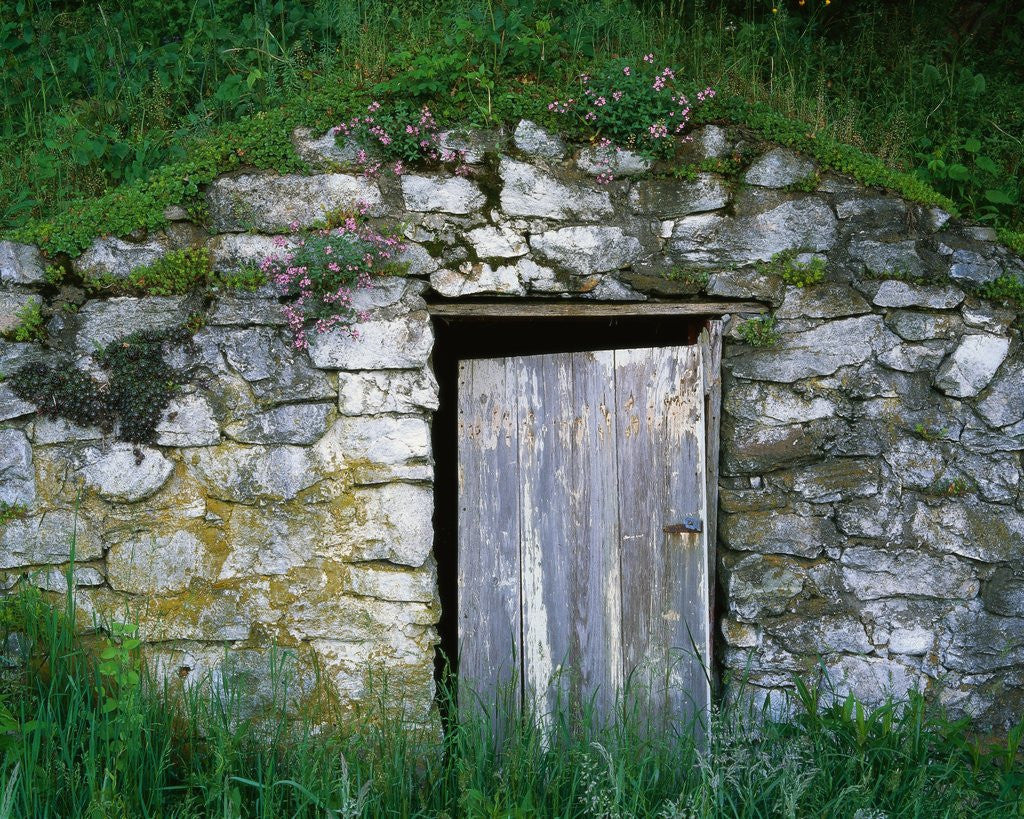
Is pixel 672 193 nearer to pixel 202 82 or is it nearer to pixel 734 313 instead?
pixel 734 313

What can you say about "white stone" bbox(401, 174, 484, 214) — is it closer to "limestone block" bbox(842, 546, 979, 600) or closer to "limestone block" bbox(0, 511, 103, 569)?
"limestone block" bbox(0, 511, 103, 569)

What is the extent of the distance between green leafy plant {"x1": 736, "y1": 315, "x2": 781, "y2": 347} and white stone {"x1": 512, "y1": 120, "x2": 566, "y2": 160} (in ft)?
3.18

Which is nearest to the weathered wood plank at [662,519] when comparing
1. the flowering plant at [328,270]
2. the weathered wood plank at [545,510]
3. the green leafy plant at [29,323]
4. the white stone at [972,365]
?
the weathered wood plank at [545,510]

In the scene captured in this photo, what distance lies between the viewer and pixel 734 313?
11.4ft

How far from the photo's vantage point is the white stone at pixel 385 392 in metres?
3.25

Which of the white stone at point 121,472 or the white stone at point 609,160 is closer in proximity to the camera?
the white stone at point 121,472

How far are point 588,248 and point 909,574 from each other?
1793mm

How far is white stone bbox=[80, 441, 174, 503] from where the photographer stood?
3172 mm

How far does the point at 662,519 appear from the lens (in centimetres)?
358

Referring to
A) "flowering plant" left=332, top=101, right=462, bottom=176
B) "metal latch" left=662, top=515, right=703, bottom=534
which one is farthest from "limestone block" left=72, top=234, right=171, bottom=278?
"metal latch" left=662, top=515, right=703, bottom=534

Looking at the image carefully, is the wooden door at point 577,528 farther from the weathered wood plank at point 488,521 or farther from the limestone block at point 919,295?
the limestone block at point 919,295

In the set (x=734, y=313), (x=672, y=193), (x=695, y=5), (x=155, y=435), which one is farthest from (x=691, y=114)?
(x=155, y=435)

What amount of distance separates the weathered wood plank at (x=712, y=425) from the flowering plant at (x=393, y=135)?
1.24m

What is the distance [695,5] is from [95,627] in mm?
4022
